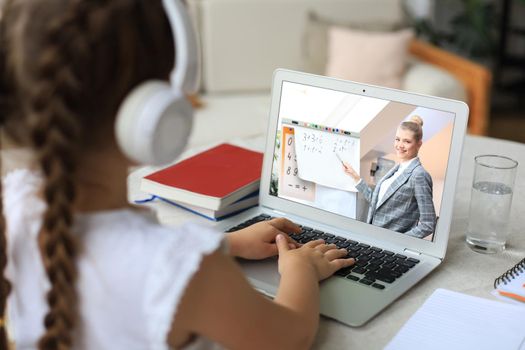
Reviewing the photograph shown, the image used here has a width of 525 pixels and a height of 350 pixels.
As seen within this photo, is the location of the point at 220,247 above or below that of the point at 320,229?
above

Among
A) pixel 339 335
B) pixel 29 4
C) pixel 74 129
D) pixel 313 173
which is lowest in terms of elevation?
pixel 339 335

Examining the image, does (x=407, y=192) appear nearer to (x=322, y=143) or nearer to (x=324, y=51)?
(x=322, y=143)

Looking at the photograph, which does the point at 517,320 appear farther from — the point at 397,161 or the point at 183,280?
the point at 183,280

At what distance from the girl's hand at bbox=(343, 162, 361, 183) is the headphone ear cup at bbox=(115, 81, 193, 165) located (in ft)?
1.70

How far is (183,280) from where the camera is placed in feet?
2.53

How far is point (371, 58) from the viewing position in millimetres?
2943

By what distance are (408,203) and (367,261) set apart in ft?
0.40

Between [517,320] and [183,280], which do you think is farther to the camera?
[517,320]

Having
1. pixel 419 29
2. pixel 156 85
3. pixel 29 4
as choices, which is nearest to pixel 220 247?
pixel 156 85

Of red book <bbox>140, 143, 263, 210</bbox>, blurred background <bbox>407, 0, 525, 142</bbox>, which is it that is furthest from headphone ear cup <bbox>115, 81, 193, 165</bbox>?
blurred background <bbox>407, 0, 525, 142</bbox>

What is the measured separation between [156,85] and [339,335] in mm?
459

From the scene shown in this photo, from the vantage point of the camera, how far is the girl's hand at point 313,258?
107 cm

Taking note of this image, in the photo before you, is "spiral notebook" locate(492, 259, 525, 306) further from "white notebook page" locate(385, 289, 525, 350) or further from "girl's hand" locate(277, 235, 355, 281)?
"girl's hand" locate(277, 235, 355, 281)

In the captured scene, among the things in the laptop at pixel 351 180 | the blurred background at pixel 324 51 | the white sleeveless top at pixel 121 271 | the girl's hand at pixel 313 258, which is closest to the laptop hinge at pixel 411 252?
the laptop at pixel 351 180
